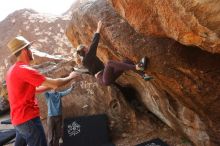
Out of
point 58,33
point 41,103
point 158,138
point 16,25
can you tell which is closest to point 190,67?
point 158,138

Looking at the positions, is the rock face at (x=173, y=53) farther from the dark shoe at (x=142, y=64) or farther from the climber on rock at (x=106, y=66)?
the climber on rock at (x=106, y=66)

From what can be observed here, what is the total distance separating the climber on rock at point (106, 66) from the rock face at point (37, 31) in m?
12.0

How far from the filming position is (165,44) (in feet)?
22.5

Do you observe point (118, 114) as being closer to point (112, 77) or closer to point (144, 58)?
point (112, 77)

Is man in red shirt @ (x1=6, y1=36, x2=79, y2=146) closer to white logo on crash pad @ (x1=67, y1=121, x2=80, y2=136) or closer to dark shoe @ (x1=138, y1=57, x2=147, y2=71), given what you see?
dark shoe @ (x1=138, y1=57, x2=147, y2=71)

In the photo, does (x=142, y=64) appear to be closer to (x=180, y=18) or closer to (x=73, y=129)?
(x=180, y=18)

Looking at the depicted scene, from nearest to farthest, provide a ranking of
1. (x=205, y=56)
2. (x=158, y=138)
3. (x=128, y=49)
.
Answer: (x=205, y=56) < (x=128, y=49) < (x=158, y=138)

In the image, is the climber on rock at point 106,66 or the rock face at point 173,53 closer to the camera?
the rock face at point 173,53

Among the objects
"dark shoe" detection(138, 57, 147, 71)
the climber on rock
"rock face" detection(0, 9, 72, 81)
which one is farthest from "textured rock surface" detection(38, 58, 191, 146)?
"rock face" detection(0, 9, 72, 81)

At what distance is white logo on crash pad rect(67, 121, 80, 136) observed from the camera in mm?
11166

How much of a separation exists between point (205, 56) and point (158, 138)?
4.34 m

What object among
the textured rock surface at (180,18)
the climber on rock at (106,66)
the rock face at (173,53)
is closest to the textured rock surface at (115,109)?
the rock face at (173,53)

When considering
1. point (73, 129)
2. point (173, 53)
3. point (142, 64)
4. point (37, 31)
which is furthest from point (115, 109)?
point (37, 31)

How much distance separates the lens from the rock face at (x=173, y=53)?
5.18 m
